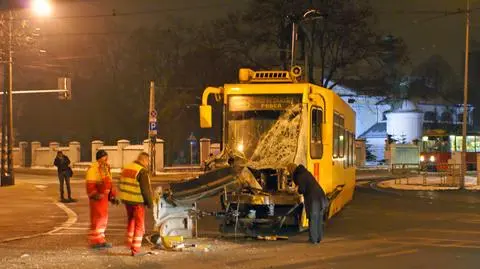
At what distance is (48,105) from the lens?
7125 cm

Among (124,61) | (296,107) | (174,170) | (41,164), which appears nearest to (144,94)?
(124,61)

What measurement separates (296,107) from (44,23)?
2784 cm

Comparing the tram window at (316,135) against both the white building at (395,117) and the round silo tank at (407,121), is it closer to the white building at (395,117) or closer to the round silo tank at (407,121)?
the white building at (395,117)

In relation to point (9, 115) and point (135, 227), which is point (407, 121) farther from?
point (135, 227)

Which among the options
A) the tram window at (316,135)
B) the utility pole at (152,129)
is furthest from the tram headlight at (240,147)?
the utility pole at (152,129)

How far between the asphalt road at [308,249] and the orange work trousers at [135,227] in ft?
0.85

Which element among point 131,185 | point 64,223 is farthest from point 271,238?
point 64,223

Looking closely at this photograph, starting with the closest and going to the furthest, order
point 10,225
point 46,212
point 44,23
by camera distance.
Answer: point 10,225 < point 46,212 < point 44,23

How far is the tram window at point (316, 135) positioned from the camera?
530 inches

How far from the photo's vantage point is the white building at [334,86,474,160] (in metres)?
67.2

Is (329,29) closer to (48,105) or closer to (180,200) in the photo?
(180,200)

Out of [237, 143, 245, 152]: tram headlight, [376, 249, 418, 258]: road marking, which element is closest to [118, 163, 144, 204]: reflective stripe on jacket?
[237, 143, 245, 152]: tram headlight

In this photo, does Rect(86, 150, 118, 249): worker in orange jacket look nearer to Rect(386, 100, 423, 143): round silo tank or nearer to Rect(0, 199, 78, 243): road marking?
Rect(0, 199, 78, 243): road marking

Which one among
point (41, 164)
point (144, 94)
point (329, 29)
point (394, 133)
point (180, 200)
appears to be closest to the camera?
point (180, 200)
